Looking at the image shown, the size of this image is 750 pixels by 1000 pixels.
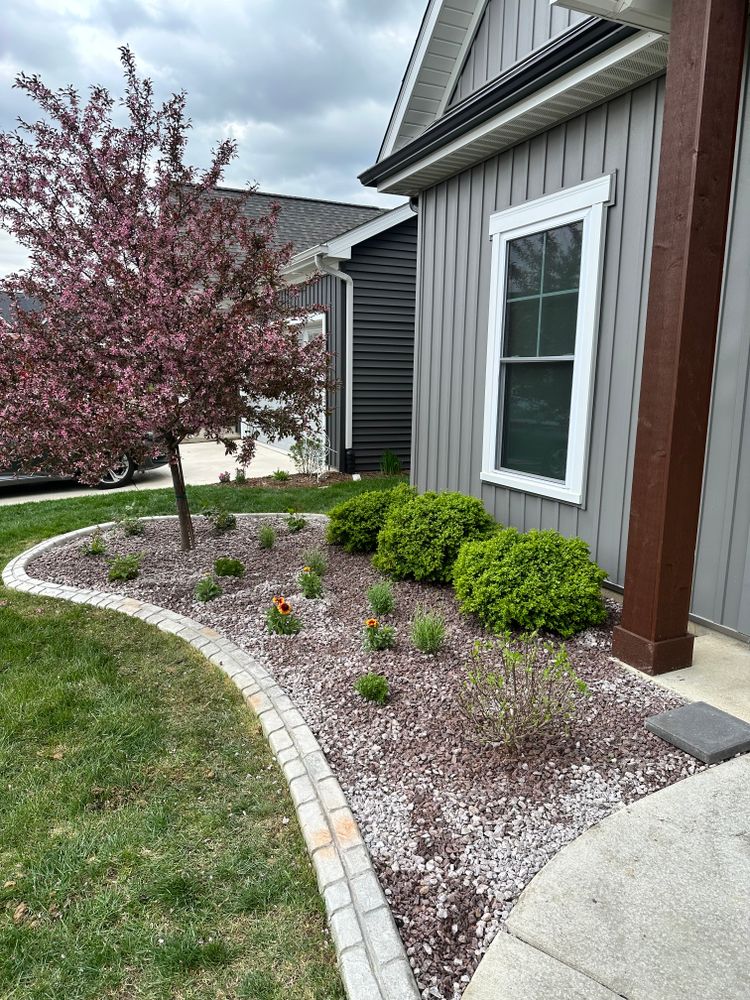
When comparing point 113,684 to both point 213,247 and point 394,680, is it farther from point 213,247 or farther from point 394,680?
point 213,247

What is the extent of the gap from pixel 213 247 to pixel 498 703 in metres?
3.78

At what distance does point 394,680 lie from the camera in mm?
3301

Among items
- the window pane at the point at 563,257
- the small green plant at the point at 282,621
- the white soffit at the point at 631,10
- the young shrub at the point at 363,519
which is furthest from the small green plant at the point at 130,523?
the white soffit at the point at 631,10

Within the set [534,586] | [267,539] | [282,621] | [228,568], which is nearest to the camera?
[534,586]

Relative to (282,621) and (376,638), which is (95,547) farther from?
(376,638)

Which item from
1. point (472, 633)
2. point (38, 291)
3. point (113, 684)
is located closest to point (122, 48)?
point (38, 291)

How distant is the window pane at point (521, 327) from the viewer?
4.72m

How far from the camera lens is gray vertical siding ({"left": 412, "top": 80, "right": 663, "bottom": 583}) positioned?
387 centimetres

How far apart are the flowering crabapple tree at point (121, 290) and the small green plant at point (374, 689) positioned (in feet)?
7.68

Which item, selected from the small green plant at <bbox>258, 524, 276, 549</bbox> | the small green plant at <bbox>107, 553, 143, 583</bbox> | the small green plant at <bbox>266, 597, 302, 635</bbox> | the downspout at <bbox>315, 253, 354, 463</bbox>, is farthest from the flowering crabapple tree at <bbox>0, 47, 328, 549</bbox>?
the downspout at <bbox>315, 253, 354, 463</bbox>

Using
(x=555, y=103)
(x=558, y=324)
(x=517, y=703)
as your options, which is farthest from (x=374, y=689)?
(x=555, y=103)

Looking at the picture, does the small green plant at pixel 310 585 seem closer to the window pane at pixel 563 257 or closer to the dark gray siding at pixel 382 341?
the window pane at pixel 563 257

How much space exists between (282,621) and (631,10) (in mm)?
3615

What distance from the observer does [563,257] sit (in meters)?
4.42
